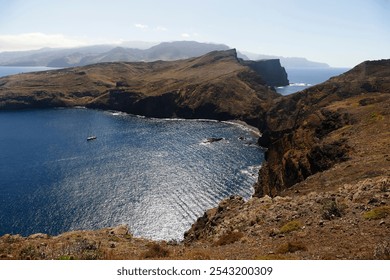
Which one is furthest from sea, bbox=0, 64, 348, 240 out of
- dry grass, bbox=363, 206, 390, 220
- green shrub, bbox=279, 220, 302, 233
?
dry grass, bbox=363, 206, 390, 220

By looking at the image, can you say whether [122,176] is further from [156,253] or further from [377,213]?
[377,213]

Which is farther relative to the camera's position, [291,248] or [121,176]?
[121,176]

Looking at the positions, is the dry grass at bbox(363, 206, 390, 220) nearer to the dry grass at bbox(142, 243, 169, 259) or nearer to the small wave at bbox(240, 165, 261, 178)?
the dry grass at bbox(142, 243, 169, 259)

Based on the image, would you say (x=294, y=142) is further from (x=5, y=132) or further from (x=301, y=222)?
(x=5, y=132)

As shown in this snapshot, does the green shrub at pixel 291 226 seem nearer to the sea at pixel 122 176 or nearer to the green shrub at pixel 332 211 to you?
the green shrub at pixel 332 211

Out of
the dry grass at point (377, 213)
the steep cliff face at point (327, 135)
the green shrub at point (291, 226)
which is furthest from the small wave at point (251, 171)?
the dry grass at point (377, 213)

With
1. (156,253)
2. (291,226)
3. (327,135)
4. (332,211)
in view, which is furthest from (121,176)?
(332,211)
